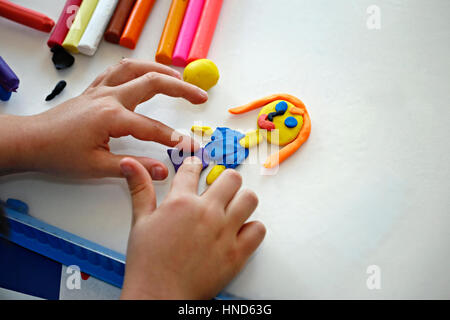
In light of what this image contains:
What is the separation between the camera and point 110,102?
594 mm

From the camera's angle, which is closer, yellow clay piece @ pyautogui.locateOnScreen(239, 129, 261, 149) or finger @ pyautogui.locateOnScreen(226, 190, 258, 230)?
finger @ pyautogui.locateOnScreen(226, 190, 258, 230)

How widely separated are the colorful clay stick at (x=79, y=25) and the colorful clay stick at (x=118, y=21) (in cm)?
5

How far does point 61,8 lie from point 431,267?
967 millimetres

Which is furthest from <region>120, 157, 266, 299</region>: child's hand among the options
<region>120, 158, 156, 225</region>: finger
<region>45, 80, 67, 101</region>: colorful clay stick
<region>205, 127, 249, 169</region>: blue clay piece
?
<region>45, 80, 67, 101</region>: colorful clay stick

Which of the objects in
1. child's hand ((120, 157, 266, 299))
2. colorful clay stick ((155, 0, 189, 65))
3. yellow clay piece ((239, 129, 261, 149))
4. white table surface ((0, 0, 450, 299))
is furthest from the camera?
colorful clay stick ((155, 0, 189, 65))

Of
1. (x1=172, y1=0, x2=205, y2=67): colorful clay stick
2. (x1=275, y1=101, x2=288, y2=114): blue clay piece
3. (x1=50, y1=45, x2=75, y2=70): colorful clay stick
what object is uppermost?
(x1=172, y1=0, x2=205, y2=67): colorful clay stick

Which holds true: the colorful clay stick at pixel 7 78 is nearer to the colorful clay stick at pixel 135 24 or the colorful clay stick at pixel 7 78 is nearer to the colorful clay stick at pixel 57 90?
the colorful clay stick at pixel 57 90

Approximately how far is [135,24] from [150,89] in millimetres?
271

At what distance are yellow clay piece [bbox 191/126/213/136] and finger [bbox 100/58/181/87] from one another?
0.11m

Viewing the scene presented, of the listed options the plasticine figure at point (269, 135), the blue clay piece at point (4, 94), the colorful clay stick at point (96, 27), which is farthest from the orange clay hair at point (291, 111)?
the blue clay piece at point (4, 94)

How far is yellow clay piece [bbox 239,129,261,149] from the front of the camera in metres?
0.67

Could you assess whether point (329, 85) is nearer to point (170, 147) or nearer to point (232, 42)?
point (232, 42)

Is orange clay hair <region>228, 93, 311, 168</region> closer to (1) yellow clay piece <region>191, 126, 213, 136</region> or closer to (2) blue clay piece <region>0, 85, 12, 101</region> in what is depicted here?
(1) yellow clay piece <region>191, 126, 213, 136</region>

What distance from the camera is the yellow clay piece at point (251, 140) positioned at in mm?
672
